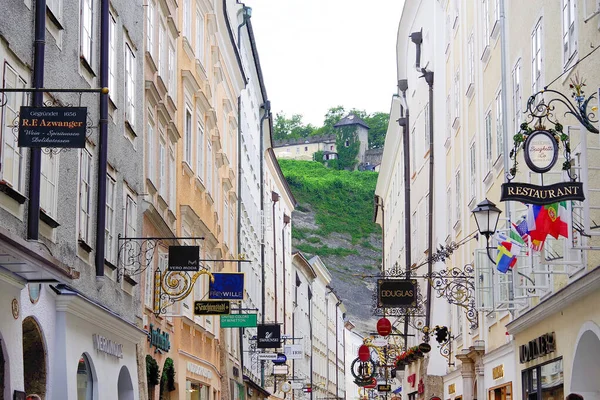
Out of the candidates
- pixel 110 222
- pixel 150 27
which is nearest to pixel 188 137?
pixel 150 27

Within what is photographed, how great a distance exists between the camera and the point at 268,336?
125 feet

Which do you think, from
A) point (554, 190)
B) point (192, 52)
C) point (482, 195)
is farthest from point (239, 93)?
point (554, 190)

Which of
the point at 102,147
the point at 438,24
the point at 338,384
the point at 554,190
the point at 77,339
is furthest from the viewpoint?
the point at 338,384

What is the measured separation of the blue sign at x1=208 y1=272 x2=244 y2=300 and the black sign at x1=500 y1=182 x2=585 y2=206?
11.0 meters

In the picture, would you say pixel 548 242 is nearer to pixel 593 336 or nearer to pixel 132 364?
pixel 593 336

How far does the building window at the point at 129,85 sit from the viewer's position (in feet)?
61.8

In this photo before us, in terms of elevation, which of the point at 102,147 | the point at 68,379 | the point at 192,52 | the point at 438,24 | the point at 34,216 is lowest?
the point at 68,379

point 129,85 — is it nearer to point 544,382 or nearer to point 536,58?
point 536,58

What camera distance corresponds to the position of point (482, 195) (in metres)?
22.6

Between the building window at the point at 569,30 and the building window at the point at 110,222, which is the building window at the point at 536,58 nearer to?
the building window at the point at 569,30

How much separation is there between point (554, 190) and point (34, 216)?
5717mm

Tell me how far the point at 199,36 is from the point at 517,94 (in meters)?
13.1

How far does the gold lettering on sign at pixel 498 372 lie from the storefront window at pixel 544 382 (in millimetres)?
2175

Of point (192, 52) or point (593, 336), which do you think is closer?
point (593, 336)
